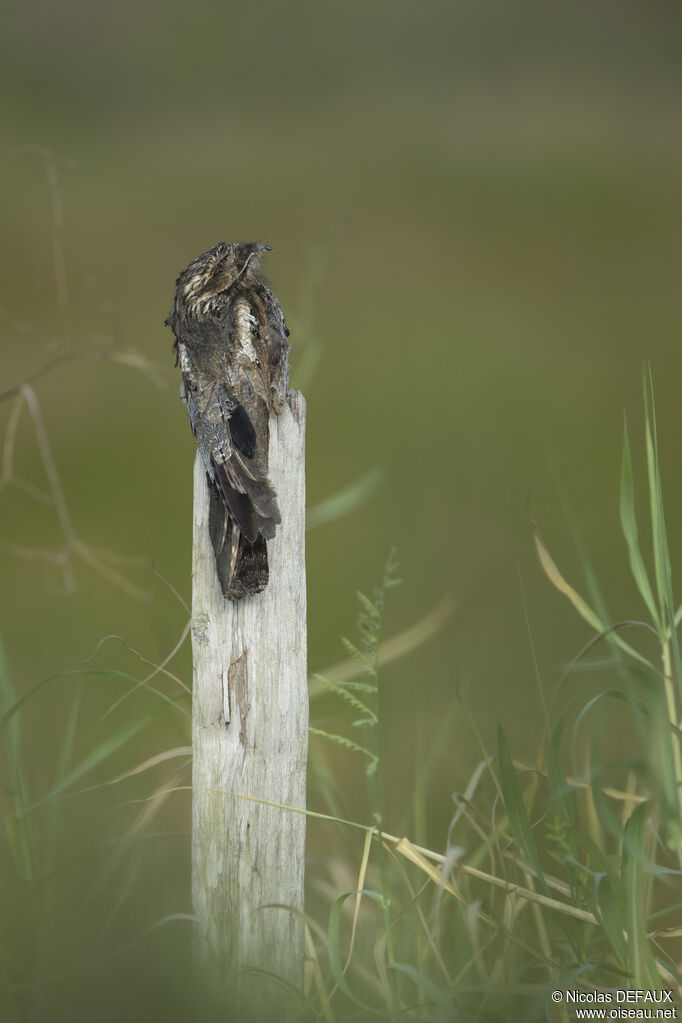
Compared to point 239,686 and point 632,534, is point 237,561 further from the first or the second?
point 632,534

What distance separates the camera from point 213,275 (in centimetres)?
101

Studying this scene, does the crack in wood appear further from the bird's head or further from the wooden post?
the bird's head

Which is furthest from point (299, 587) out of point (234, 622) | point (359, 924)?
point (359, 924)

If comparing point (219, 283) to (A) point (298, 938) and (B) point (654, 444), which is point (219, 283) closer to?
(B) point (654, 444)

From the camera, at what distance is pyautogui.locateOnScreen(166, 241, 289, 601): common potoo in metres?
0.85

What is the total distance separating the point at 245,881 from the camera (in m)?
0.90

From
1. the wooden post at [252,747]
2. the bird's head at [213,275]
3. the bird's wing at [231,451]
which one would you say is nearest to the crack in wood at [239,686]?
the wooden post at [252,747]

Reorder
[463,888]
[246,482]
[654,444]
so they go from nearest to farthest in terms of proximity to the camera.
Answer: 1. [246,482]
2. [654,444]
3. [463,888]

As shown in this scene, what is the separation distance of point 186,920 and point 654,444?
86cm

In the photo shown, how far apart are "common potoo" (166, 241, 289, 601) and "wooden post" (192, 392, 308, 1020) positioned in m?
0.03

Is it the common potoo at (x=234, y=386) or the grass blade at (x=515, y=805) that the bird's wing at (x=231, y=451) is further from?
the grass blade at (x=515, y=805)

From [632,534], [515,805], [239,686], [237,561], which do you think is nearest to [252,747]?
[239,686]

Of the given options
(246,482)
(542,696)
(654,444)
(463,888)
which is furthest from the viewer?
(463,888)

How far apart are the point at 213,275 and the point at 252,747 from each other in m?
0.58
